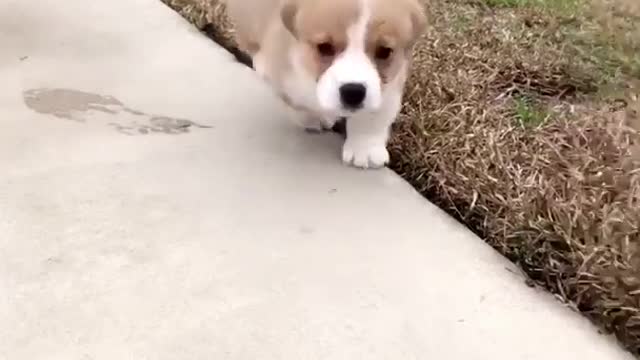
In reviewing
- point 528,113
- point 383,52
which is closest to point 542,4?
point 528,113

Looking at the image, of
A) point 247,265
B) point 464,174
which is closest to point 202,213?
point 247,265

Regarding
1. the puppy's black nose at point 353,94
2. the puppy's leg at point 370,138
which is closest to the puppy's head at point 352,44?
the puppy's black nose at point 353,94

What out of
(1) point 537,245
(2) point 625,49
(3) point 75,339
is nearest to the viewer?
(3) point 75,339

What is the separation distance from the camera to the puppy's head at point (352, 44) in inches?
102

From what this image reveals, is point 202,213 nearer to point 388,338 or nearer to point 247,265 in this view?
point 247,265

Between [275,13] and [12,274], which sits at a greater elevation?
[275,13]

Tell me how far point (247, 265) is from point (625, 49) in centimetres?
182

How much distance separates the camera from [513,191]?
8.89 ft

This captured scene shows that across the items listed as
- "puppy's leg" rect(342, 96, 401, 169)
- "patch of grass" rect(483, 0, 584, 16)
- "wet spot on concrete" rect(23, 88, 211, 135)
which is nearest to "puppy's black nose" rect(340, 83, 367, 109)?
"puppy's leg" rect(342, 96, 401, 169)

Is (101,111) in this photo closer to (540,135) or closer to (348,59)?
(348,59)

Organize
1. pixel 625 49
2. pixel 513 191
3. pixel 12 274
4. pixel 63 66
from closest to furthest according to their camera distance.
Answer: pixel 12 274, pixel 513 191, pixel 63 66, pixel 625 49

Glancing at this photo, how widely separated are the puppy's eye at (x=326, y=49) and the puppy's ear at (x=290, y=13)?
0.35 feet

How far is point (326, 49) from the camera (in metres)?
2.64

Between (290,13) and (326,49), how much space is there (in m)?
0.14
